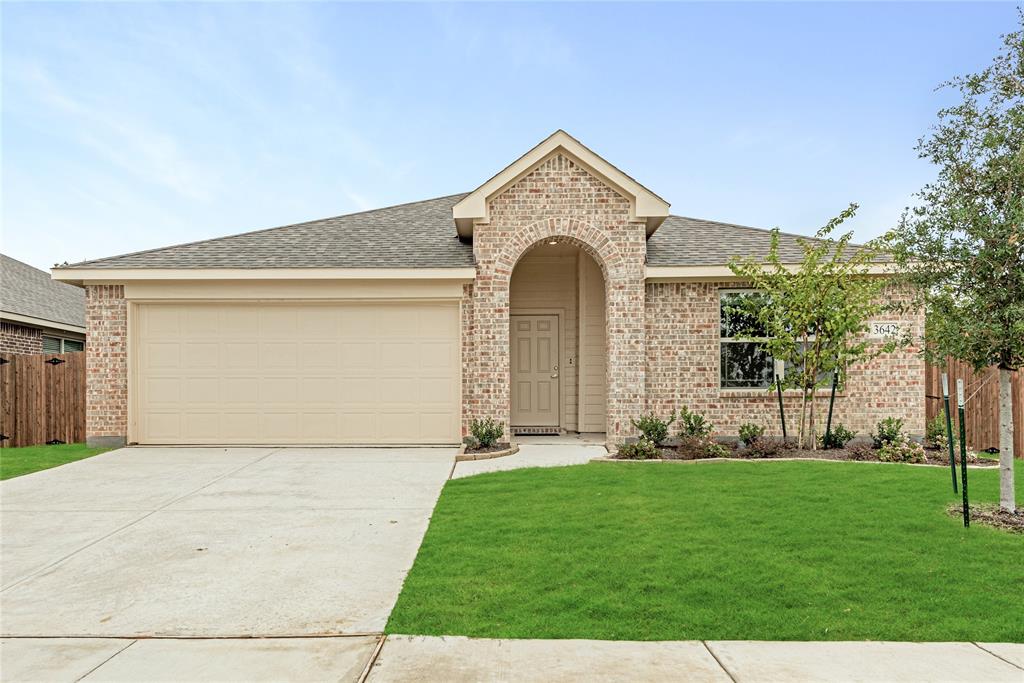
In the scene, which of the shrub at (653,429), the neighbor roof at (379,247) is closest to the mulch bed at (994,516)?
the shrub at (653,429)

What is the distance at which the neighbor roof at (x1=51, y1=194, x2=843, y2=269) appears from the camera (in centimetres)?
1167

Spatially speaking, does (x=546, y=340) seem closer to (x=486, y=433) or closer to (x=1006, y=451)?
(x=486, y=433)

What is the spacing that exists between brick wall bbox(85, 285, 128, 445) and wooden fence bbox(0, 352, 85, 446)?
127cm

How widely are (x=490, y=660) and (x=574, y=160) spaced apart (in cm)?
961

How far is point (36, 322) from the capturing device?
16.1 metres

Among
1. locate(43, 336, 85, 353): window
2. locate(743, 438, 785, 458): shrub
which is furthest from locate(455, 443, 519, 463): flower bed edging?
locate(43, 336, 85, 353): window

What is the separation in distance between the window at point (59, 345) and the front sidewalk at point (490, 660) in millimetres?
16753

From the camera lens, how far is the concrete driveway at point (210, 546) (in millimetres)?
4160

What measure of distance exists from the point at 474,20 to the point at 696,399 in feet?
32.7

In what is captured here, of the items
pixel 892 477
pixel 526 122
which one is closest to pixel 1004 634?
pixel 892 477

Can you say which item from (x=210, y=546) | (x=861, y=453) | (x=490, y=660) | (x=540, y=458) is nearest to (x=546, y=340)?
(x=540, y=458)

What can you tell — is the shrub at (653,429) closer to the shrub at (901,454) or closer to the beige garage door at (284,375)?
the shrub at (901,454)

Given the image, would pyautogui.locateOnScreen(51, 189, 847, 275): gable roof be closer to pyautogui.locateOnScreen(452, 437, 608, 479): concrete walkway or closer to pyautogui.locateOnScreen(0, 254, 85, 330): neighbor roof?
pyautogui.locateOnScreen(452, 437, 608, 479): concrete walkway

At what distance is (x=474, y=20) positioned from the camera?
45.6 feet
